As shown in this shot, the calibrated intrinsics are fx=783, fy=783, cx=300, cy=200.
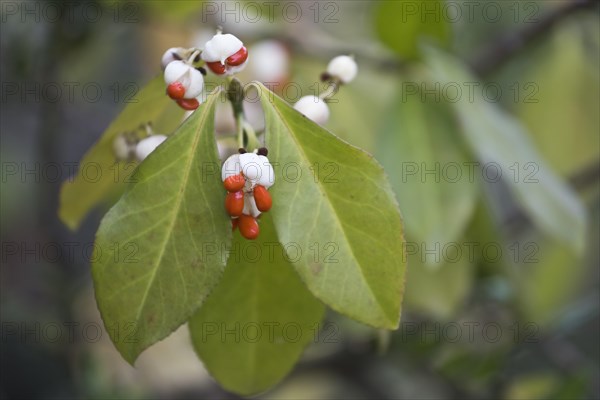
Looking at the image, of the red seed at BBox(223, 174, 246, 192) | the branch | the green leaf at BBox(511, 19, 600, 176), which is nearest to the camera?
the red seed at BBox(223, 174, 246, 192)

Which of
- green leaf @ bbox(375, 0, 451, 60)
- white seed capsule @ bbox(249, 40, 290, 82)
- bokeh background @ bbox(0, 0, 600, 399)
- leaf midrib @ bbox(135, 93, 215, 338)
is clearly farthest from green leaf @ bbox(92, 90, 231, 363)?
white seed capsule @ bbox(249, 40, 290, 82)

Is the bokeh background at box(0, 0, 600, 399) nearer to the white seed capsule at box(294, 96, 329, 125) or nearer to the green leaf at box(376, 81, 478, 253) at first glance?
the green leaf at box(376, 81, 478, 253)

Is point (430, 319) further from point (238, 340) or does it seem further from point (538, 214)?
point (238, 340)

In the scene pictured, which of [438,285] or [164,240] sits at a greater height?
[164,240]

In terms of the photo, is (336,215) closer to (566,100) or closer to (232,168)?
(232,168)

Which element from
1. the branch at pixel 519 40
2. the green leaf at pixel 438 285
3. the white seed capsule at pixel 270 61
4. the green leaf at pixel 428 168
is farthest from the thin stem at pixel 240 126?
the branch at pixel 519 40

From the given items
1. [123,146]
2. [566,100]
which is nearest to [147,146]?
[123,146]

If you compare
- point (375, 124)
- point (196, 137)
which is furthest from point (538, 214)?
point (196, 137)
